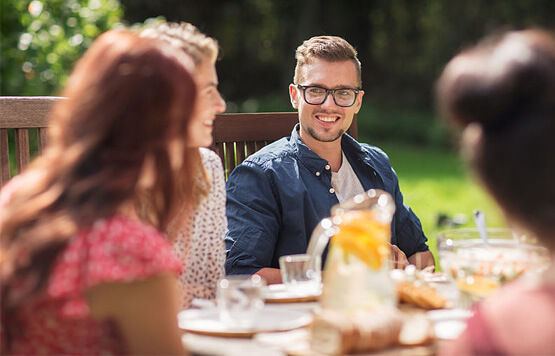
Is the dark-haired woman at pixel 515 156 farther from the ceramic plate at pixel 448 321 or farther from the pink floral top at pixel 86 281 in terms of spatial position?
the pink floral top at pixel 86 281

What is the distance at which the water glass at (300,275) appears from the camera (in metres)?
2.25

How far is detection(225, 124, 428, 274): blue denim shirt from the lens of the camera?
3277 mm

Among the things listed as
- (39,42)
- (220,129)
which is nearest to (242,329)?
(220,129)

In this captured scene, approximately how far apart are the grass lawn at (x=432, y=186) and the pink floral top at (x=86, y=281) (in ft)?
14.5

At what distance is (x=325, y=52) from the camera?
3719 mm

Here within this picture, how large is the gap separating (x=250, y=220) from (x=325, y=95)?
29.8 inches

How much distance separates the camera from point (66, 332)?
1.67 meters

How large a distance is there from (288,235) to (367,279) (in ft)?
4.97

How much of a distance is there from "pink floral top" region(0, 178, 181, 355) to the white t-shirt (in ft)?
6.82

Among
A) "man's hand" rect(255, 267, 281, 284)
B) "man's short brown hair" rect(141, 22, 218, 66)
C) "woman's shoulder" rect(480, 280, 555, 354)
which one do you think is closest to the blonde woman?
"man's short brown hair" rect(141, 22, 218, 66)

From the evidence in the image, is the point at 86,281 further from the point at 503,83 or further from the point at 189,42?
the point at 189,42

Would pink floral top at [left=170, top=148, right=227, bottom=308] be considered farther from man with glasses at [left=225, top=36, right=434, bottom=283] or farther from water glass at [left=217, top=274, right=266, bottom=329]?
water glass at [left=217, top=274, right=266, bottom=329]

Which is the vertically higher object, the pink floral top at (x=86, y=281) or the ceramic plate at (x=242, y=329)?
the pink floral top at (x=86, y=281)

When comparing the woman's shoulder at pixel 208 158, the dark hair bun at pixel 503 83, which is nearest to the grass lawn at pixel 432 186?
the woman's shoulder at pixel 208 158
